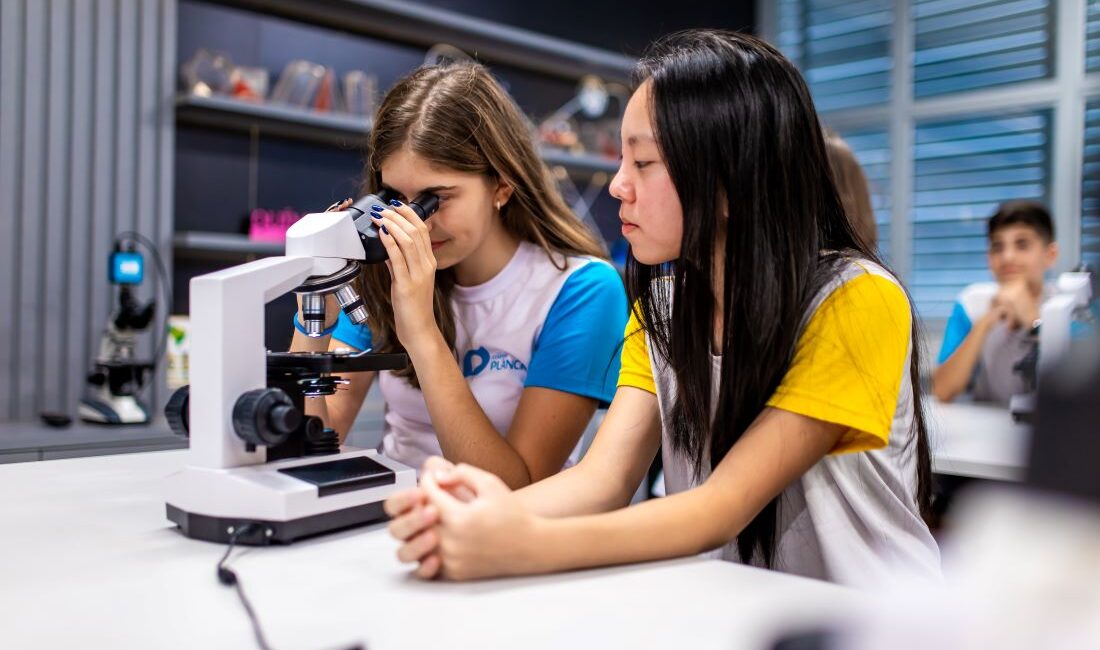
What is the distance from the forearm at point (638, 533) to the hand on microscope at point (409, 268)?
55 cm

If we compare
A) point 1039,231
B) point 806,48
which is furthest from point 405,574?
point 806,48

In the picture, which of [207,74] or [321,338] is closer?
[321,338]

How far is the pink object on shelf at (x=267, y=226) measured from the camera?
3.11 meters


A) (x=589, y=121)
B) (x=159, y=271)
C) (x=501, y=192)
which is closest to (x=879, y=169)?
(x=589, y=121)

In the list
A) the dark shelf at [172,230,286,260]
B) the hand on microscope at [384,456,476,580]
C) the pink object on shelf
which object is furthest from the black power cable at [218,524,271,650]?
the pink object on shelf

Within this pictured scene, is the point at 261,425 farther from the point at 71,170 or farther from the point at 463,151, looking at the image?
the point at 71,170

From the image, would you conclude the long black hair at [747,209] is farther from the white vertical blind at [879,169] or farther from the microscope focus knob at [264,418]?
the white vertical blind at [879,169]

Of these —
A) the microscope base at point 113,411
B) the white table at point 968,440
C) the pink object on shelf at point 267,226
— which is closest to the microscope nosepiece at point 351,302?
the white table at point 968,440

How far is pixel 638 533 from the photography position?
0.92m

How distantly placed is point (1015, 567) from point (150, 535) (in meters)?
0.94

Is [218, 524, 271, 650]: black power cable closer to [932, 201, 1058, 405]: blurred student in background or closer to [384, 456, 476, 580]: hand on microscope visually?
[384, 456, 476, 580]: hand on microscope

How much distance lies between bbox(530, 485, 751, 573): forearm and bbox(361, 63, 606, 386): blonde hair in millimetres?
741

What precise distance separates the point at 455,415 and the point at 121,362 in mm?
1453

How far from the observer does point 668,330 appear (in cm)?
127
